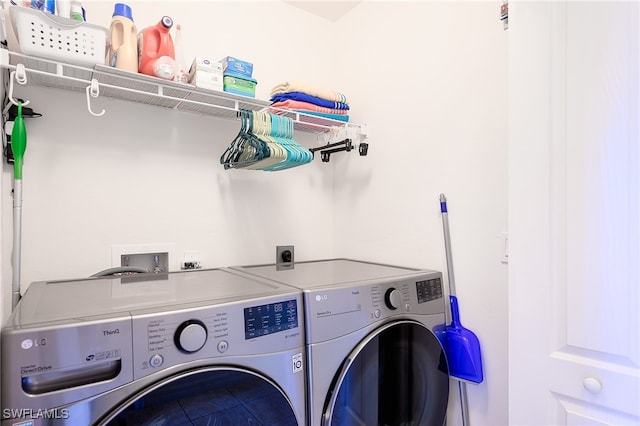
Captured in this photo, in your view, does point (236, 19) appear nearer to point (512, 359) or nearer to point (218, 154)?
point (218, 154)

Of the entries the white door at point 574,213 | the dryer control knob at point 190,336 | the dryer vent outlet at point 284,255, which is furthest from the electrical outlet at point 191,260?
the white door at point 574,213

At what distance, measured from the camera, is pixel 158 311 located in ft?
2.77

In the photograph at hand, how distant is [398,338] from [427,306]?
19 centimetres

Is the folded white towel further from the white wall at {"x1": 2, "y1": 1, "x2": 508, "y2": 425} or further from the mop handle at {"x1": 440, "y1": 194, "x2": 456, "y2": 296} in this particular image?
the mop handle at {"x1": 440, "y1": 194, "x2": 456, "y2": 296}

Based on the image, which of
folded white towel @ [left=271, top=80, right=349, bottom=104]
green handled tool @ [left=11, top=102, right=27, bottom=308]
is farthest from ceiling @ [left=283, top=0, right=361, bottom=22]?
green handled tool @ [left=11, top=102, right=27, bottom=308]

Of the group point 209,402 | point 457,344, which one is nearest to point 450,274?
point 457,344

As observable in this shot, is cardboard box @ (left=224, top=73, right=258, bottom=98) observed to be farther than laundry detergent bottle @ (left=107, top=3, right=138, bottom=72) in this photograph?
Yes

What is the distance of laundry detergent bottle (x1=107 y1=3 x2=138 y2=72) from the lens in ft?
4.25

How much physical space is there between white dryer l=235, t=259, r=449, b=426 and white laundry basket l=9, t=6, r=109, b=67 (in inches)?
37.4

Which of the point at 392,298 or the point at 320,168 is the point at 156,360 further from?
the point at 320,168

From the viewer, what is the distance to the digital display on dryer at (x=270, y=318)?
96 cm

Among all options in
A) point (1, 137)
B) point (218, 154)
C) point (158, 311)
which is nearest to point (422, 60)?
point (218, 154)

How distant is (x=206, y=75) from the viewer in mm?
1416

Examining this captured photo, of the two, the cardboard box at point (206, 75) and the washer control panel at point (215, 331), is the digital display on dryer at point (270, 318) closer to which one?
the washer control panel at point (215, 331)
